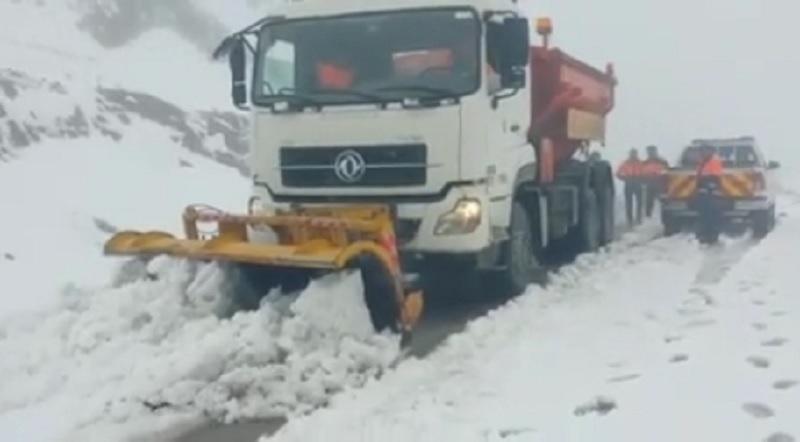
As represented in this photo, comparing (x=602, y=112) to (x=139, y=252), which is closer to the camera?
(x=139, y=252)

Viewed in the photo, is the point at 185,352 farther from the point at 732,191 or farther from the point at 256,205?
the point at 732,191

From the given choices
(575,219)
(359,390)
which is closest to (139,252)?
(359,390)

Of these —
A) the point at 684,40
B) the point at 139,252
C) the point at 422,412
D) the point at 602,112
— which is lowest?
the point at 422,412

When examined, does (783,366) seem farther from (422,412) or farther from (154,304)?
(154,304)

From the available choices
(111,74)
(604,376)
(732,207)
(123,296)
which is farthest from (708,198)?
(111,74)

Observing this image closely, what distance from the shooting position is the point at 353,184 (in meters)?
8.96

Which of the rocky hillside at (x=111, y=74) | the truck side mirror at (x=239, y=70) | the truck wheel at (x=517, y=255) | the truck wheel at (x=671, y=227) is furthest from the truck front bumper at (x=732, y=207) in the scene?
the rocky hillside at (x=111, y=74)

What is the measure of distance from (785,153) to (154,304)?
4041cm

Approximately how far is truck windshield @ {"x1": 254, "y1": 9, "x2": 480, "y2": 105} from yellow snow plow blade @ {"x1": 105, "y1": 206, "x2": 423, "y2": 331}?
1156 millimetres

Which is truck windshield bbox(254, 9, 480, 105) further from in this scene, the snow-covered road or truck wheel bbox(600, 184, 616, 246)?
truck wheel bbox(600, 184, 616, 246)

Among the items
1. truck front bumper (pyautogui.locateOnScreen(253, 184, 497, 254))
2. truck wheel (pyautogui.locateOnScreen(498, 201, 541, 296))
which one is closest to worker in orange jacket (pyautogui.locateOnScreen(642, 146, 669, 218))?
truck wheel (pyautogui.locateOnScreen(498, 201, 541, 296))

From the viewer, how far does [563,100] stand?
38.9 feet

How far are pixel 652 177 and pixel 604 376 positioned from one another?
13.4m

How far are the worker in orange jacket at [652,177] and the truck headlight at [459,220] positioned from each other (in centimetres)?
1072
